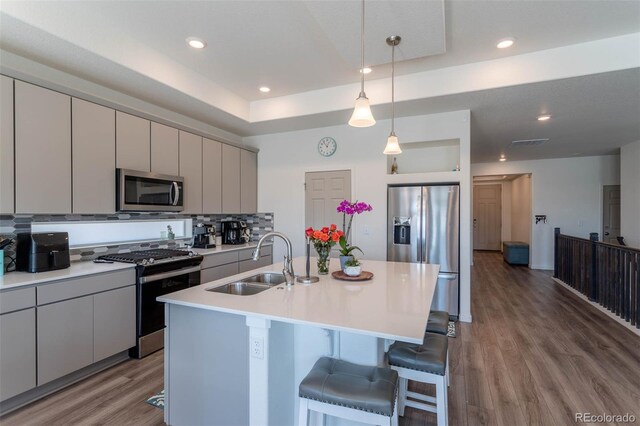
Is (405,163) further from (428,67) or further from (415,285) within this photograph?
(415,285)

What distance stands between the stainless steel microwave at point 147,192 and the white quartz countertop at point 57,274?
564 millimetres

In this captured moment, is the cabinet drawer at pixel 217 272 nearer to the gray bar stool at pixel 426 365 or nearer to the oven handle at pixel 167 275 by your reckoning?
the oven handle at pixel 167 275

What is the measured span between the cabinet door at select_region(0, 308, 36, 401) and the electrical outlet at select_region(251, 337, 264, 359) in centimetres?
174

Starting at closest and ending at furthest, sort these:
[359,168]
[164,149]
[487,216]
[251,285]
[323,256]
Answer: [251,285]
[323,256]
[164,149]
[359,168]
[487,216]

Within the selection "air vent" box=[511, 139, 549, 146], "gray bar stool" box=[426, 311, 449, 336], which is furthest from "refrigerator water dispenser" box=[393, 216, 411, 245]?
"air vent" box=[511, 139, 549, 146]

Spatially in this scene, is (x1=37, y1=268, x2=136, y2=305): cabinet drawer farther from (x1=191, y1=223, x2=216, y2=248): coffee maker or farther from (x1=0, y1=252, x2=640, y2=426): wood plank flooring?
(x1=191, y1=223, x2=216, y2=248): coffee maker

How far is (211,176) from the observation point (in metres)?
4.08

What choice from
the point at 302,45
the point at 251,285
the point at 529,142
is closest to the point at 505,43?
the point at 302,45

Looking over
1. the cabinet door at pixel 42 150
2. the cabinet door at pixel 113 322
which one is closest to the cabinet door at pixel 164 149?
the cabinet door at pixel 42 150

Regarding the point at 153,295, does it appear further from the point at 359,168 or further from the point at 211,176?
the point at 359,168

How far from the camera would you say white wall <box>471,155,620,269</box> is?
21.9 ft

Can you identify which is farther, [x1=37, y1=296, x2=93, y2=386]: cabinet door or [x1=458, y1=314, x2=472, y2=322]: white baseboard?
[x1=458, y1=314, x2=472, y2=322]: white baseboard

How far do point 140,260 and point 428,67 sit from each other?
11.0 feet

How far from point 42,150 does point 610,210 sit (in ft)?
30.8
